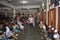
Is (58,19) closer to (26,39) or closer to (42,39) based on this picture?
(42,39)

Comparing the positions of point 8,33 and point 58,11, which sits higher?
point 58,11

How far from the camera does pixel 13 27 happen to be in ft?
44.0

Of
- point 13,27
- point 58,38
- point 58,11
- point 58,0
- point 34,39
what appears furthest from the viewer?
point 13,27

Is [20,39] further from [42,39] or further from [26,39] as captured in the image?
[42,39]

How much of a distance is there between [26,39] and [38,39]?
860 mm

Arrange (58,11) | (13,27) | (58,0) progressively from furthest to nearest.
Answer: (13,27) → (58,11) → (58,0)

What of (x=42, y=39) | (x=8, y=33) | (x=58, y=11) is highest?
(x=58, y=11)

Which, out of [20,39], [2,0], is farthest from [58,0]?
[2,0]

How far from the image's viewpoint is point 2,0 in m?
26.2

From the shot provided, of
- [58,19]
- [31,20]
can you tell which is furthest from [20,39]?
[31,20]

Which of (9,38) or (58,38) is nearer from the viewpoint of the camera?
(58,38)

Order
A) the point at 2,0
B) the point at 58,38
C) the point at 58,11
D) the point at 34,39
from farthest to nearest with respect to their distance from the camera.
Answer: the point at 2,0 < the point at 34,39 < the point at 58,11 < the point at 58,38

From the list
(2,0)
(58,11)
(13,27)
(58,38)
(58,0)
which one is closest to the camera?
(58,38)

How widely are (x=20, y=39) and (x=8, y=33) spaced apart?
6.79ft
